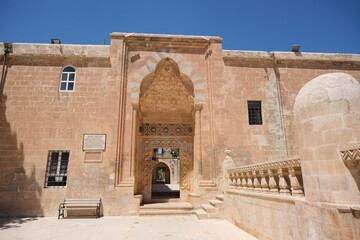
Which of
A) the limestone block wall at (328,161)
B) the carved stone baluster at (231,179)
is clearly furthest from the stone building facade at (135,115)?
the limestone block wall at (328,161)

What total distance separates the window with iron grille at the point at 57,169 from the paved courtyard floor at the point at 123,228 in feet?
4.17

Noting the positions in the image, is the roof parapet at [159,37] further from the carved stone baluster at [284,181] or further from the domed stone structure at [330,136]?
the carved stone baluster at [284,181]

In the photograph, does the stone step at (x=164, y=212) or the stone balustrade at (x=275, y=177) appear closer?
the stone balustrade at (x=275, y=177)

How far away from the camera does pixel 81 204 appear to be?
24.1ft

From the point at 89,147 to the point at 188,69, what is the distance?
516 centimetres

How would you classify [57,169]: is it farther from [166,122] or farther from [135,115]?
[166,122]

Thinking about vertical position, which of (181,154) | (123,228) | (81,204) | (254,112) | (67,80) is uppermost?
(67,80)

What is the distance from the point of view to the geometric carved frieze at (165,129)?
10422mm

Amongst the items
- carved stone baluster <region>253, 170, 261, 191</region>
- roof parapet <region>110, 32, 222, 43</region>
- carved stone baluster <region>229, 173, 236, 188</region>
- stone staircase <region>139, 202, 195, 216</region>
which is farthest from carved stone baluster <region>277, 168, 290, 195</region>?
roof parapet <region>110, 32, 222, 43</region>

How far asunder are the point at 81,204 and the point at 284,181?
21.8 feet

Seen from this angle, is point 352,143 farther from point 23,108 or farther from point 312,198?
point 23,108

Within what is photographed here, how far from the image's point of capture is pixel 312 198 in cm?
284

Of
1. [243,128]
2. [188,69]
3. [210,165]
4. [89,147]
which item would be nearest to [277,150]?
[243,128]

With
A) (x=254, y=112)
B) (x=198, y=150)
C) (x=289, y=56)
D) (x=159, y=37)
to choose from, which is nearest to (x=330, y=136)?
(x=198, y=150)
